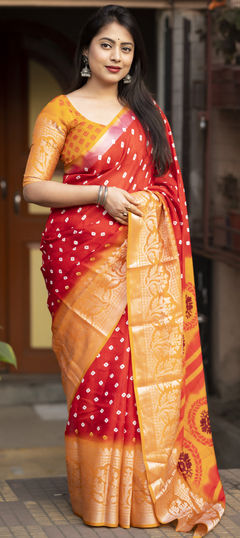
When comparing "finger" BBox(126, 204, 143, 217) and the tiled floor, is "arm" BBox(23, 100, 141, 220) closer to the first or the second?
"finger" BBox(126, 204, 143, 217)

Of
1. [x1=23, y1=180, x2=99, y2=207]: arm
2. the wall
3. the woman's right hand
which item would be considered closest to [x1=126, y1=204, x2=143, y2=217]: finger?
the woman's right hand

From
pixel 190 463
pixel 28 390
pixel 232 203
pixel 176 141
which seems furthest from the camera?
pixel 28 390

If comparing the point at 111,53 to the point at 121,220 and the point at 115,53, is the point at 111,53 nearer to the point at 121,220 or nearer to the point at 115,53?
the point at 115,53

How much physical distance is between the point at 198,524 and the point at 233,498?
0.36 m

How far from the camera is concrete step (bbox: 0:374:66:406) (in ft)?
19.7

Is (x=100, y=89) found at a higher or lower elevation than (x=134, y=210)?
higher

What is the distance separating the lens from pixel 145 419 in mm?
3295

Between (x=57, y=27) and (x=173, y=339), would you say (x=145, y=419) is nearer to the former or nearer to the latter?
(x=173, y=339)

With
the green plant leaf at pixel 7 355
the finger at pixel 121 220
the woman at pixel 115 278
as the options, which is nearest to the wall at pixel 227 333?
the woman at pixel 115 278

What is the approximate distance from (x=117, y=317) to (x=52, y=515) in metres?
0.74

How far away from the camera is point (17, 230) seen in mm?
6148

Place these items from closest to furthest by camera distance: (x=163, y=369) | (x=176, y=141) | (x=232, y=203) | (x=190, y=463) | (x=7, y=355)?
1. (x=7, y=355)
2. (x=163, y=369)
3. (x=190, y=463)
4. (x=232, y=203)
5. (x=176, y=141)

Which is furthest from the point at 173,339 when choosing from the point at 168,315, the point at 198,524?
the point at 198,524

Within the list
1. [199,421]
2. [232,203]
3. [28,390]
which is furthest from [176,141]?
[199,421]
